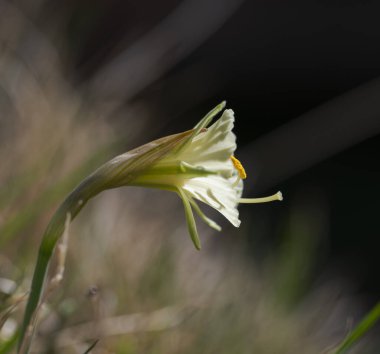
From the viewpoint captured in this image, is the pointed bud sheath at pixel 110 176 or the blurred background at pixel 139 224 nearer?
the pointed bud sheath at pixel 110 176

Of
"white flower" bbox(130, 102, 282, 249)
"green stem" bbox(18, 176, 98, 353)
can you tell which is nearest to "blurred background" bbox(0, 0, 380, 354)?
"green stem" bbox(18, 176, 98, 353)

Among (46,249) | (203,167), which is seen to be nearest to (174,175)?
(203,167)

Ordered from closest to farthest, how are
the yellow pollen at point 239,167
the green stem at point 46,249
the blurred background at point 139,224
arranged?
the green stem at point 46,249
the yellow pollen at point 239,167
the blurred background at point 139,224

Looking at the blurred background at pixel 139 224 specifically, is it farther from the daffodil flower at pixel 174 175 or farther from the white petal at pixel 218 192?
the white petal at pixel 218 192

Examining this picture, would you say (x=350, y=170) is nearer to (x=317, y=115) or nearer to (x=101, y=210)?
(x=317, y=115)

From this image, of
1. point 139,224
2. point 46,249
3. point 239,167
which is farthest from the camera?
point 139,224

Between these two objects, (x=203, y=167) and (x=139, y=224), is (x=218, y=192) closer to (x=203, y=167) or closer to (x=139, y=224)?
(x=203, y=167)

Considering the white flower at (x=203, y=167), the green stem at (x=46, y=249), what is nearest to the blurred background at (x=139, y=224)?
the green stem at (x=46, y=249)

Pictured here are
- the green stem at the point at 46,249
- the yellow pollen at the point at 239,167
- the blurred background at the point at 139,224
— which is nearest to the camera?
the green stem at the point at 46,249

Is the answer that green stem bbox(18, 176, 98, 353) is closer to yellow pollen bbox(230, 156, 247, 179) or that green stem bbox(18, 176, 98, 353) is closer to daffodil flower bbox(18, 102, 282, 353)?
daffodil flower bbox(18, 102, 282, 353)
